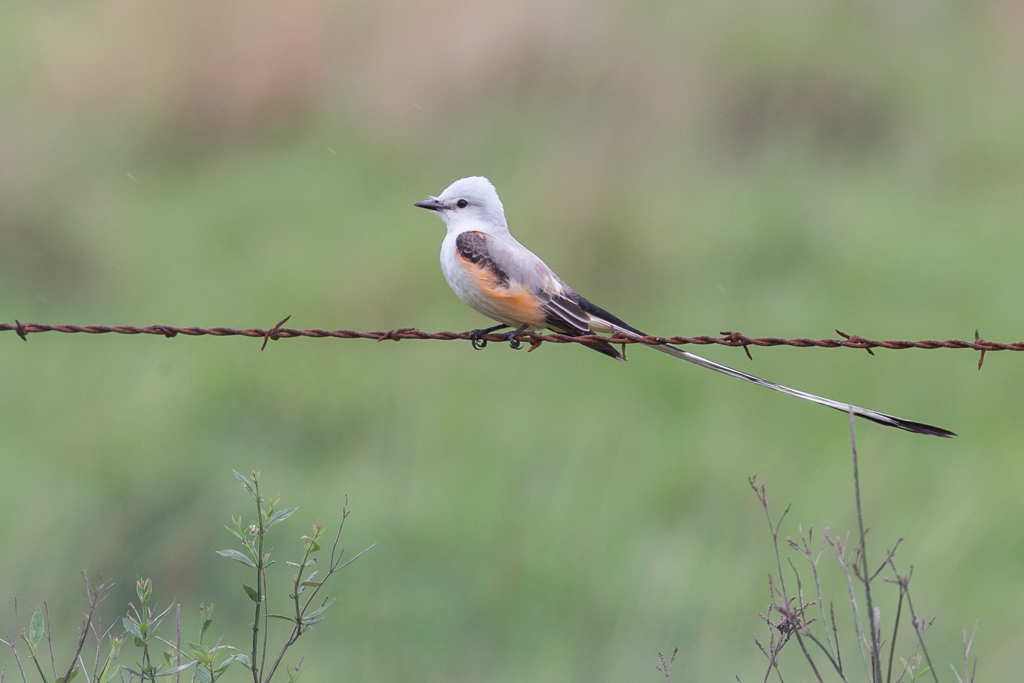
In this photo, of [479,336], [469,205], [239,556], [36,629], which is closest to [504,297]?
[479,336]

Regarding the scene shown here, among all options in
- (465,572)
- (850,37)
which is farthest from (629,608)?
(850,37)

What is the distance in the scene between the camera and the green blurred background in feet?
18.5

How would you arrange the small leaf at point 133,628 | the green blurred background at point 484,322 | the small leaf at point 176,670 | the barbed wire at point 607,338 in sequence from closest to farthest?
the small leaf at point 176,670 → the small leaf at point 133,628 → the barbed wire at point 607,338 → the green blurred background at point 484,322

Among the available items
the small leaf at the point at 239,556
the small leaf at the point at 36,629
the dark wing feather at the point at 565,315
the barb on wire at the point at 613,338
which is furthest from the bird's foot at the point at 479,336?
the small leaf at the point at 36,629

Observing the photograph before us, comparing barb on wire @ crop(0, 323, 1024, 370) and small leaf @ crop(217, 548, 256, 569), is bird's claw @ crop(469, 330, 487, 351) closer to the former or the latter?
barb on wire @ crop(0, 323, 1024, 370)

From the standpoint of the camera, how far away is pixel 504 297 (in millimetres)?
3844

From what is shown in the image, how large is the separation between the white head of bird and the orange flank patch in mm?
469

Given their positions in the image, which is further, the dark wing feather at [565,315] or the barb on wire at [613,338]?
the dark wing feather at [565,315]

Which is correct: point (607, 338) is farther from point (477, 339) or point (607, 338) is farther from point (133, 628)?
point (133, 628)

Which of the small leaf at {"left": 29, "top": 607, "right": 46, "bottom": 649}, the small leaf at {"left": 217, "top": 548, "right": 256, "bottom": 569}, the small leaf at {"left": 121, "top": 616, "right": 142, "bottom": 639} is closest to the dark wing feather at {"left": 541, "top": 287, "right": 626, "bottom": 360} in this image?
the small leaf at {"left": 217, "top": 548, "right": 256, "bottom": 569}

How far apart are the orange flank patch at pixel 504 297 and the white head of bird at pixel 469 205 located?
1.54 feet

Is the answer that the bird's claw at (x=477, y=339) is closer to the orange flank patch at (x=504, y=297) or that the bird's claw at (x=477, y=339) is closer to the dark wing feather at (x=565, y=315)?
the orange flank patch at (x=504, y=297)

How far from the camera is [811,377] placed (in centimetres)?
789

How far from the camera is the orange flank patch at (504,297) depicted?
3844mm
